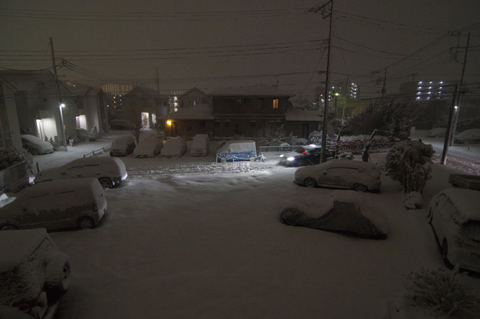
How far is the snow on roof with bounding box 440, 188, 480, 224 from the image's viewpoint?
5664mm

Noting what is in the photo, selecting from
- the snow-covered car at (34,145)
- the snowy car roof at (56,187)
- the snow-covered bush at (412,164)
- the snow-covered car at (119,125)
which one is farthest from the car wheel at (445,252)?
the snow-covered car at (119,125)

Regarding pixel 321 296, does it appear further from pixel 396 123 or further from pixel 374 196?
pixel 396 123

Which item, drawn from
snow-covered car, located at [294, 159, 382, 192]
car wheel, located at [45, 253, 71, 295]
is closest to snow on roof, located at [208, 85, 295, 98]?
snow-covered car, located at [294, 159, 382, 192]

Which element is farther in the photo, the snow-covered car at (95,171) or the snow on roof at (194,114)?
the snow on roof at (194,114)

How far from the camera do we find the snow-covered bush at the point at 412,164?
34.9 feet

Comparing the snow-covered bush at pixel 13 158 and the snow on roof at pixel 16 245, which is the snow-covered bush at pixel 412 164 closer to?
the snow on roof at pixel 16 245

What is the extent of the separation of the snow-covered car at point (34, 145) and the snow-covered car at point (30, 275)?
26022 millimetres

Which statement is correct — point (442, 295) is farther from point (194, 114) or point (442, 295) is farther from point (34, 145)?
point (34, 145)

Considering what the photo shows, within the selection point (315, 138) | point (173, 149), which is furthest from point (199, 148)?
point (315, 138)

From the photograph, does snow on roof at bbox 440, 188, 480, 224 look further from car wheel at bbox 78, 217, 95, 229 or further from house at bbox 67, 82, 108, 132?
house at bbox 67, 82, 108, 132

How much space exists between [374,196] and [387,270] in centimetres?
626

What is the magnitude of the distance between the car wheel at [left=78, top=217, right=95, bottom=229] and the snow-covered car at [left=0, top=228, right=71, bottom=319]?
143 inches

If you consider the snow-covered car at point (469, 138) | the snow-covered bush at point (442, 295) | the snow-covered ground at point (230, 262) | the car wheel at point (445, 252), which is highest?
the snow-covered car at point (469, 138)

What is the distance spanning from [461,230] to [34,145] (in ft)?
106
